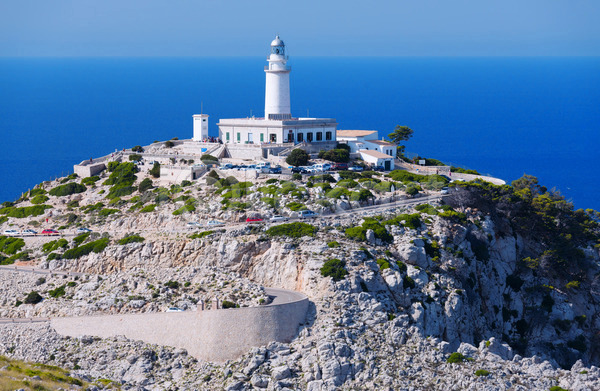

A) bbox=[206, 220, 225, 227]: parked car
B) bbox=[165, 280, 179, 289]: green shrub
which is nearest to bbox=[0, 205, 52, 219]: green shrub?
bbox=[206, 220, 225, 227]: parked car

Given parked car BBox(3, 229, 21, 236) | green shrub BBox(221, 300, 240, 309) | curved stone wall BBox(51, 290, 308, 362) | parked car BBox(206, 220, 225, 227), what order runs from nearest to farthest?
curved stone wall BBox(51, 290, 308, 362)
green shrub BBox(221, 300, 240, 309)
parked car BBox(206, 220, 225, 227)
parked car BBox(3, 229, 21, 236)

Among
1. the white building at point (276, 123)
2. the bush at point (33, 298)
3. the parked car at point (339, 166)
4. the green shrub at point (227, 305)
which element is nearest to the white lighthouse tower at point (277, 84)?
the white building at point (276, 123)

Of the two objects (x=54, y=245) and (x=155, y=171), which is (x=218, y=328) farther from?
(x=155, y=171)

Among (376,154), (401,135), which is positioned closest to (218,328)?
(376,154)

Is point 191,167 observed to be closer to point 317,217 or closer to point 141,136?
point 317,217

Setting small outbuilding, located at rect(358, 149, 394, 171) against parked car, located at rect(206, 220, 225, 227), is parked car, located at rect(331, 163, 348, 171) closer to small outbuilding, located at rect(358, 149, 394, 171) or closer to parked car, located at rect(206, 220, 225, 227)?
small outbuilding, located at rect(358, 149, 394, 171)
